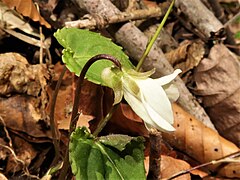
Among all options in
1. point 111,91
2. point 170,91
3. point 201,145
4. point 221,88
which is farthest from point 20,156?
point 221,88

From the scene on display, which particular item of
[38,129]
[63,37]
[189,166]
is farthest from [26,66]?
[189,166]

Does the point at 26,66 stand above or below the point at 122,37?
below

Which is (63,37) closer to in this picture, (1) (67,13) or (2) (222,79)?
(1) (67,13)

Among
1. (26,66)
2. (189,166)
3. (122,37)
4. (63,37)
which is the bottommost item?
(189,166)

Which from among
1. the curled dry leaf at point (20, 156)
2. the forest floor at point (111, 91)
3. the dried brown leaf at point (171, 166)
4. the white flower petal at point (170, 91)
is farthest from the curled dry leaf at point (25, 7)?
the white flower petal at point (170, 91)

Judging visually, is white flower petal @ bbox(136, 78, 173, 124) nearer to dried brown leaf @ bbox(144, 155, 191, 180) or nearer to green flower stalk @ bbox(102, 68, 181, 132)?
green flower stalk @ bbox(102, 68, 181, 132)
